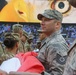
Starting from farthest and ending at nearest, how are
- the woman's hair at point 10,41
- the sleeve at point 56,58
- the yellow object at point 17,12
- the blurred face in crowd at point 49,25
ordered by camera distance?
the yellow object at point 17,12, the woman's hair at point 10,41, the blurred face in crowd at point 49,25, the sleeve at point 56,58

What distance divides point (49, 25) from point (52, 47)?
0.33 m

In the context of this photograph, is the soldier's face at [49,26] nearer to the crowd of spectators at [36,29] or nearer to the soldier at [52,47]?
the soldier at [52,47]

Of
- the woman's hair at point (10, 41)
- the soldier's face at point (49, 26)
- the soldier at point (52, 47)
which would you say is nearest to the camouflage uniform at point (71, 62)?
the soldier at point (52, 47)

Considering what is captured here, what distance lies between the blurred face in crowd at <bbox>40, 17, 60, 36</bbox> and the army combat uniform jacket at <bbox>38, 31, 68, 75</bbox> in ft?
0.27

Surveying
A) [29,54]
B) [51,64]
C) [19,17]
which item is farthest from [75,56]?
[19,17]

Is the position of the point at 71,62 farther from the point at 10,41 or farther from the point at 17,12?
the point at 17,12

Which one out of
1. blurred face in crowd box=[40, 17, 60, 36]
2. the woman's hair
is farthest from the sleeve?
the woman's hair

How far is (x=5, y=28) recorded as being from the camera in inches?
398

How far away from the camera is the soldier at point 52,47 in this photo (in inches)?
112

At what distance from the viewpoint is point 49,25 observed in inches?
125

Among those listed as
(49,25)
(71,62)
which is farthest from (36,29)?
(71,62)

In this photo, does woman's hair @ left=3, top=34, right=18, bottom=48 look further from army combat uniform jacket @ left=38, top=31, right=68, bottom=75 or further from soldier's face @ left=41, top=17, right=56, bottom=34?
army combat uniform jacket @ left=38, top=31, right=68, bottom=75

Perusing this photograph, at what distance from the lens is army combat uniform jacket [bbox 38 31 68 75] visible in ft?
9.34

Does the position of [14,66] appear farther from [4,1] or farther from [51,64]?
[4,1]
